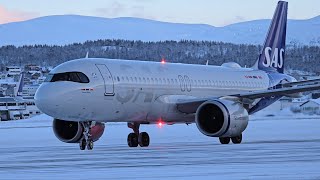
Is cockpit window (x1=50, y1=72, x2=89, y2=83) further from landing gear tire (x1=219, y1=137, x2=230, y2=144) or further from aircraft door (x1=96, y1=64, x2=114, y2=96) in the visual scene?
landing gear tire (x1=219, y1=137, x2=230, y2=144)

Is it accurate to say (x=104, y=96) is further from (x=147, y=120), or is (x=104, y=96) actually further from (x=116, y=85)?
(x=147, y=120)

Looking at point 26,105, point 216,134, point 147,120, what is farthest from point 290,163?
point 26,105

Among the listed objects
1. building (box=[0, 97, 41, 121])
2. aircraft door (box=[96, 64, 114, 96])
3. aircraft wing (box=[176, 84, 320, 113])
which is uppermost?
aircraft door (box=[96, 64, 114, 96])

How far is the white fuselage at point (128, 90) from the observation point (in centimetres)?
2641

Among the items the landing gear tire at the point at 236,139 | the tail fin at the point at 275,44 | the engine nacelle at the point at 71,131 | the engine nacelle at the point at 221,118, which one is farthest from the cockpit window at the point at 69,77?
the tail fin at the point at 275,44

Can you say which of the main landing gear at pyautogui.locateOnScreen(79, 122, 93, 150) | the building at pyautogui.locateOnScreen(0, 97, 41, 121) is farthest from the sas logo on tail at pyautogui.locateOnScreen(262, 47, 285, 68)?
the building at pyautogui.locateOnScreen(0, 97, 41, 121)

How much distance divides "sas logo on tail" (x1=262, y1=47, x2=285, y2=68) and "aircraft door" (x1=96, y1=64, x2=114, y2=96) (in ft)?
45.2

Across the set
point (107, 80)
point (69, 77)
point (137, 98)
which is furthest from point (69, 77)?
point (137, 98)

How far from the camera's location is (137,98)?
29.1m

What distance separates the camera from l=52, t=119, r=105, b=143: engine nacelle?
28.9 meters

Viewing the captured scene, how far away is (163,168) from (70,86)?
35.1ft

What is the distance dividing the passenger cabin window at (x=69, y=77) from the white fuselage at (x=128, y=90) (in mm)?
169

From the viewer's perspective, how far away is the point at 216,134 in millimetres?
28578

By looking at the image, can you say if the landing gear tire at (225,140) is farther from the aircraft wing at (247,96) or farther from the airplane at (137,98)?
the aircraft wing at (247,96)
